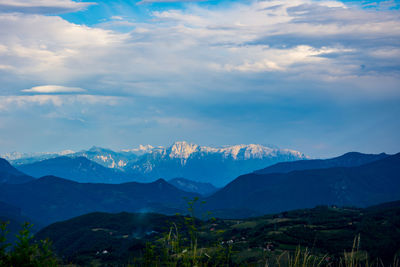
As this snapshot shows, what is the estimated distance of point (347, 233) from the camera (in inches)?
6988

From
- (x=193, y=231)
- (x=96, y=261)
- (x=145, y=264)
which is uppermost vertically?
(x=193, y=231)

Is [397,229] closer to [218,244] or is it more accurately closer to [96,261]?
[96,261]

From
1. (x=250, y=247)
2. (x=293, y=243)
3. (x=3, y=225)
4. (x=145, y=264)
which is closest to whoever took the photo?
(x=3, y=225)

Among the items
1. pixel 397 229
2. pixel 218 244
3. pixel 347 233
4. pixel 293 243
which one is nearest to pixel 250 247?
pixel 293 243

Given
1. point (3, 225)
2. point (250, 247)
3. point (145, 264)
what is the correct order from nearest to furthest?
point (3, 225) → point (145, 264) → point (250, 247)

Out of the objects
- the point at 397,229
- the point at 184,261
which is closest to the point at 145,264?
the point at 184,261

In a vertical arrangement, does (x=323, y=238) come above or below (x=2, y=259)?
below

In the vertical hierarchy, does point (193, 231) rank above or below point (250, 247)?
above

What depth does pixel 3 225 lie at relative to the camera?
41.6ft

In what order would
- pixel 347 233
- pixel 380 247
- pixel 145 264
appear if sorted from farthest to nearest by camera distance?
pixel 347 233
pixel 380 247
pixel 145 264

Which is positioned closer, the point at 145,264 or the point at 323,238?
the point at 145,264

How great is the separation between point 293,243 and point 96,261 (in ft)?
270

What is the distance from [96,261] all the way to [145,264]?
512 feet

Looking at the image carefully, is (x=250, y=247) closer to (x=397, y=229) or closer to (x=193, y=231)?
(x=397, y=229)
